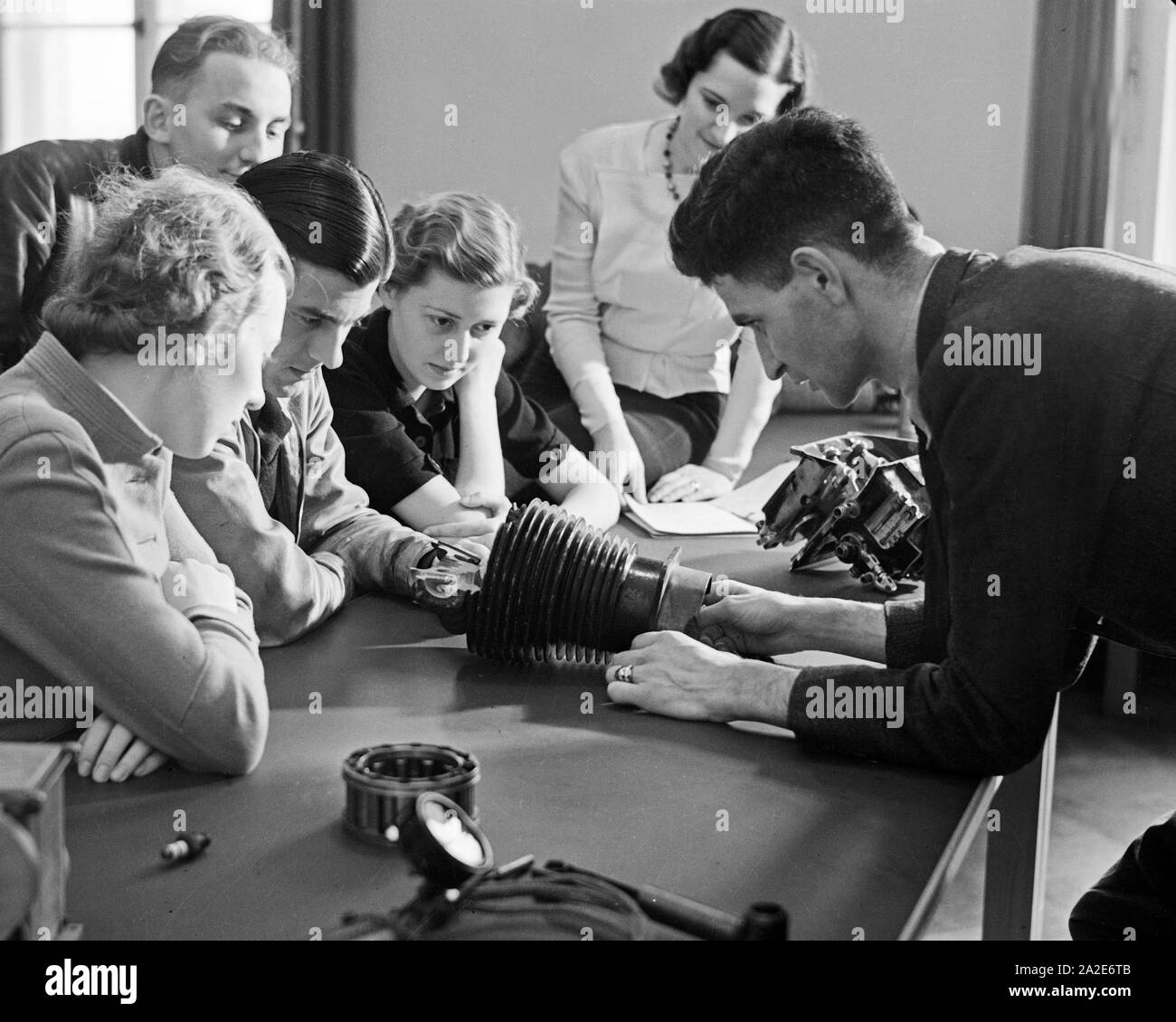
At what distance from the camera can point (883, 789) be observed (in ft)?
3.80

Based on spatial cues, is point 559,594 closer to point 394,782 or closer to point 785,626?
point 785,626

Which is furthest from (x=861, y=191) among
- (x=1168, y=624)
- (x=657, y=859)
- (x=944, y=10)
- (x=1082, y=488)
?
(x=944, y=10)

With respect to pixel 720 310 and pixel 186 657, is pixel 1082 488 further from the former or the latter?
pixel 720 310

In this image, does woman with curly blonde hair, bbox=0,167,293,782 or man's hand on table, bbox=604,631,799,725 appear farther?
man's hand on table, bbox=604,631,799,725

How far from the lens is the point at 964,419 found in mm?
1132

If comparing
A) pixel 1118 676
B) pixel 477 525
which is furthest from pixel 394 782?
pixel 1118 676

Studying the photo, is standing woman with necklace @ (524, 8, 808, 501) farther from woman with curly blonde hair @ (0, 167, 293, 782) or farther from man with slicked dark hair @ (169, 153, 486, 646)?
woman with curly blonde hair @ (0, 167, 293, 782)

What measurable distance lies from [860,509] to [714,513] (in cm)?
54

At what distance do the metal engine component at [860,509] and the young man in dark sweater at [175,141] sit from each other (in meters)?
0.88

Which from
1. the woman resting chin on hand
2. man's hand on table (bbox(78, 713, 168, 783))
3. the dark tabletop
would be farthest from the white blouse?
man's hand on table (bbox(78, 713, 168, 783))

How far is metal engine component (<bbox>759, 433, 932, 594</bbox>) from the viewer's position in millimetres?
1811

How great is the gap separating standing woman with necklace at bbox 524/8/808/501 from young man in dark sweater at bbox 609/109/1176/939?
126cm

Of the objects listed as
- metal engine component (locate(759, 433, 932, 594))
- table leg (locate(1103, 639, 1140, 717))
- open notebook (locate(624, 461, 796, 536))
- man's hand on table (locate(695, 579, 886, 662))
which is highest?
metal engine component (locate(759, 433, 932, 594))
